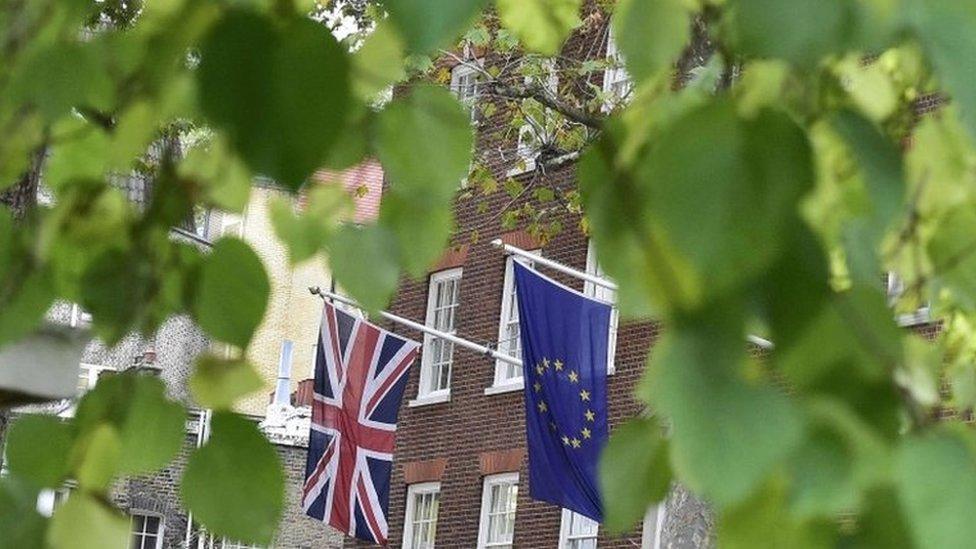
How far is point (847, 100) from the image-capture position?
1581mm

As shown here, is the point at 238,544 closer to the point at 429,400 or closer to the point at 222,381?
the point at 222,381

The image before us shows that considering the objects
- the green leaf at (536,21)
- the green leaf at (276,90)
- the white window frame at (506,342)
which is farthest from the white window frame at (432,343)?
the green leaf at (276,90)

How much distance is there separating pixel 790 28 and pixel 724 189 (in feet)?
0.35

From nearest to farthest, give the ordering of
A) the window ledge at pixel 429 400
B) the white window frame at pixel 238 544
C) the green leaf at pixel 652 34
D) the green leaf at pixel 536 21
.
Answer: the green leaf at pixel 652 34 → the white window frame at pixel 238 544 → the green leaf at pixel 536 21 → the window ledge at pixel 429 400

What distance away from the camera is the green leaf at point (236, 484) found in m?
1.66

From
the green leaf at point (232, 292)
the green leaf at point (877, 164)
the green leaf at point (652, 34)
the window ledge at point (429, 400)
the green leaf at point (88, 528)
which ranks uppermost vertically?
the window ledge at point (429, 400)

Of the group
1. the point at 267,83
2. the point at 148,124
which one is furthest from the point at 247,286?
the point at 267,83

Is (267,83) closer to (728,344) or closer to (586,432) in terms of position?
(728,344)

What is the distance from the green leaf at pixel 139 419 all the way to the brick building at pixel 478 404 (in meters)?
21.0

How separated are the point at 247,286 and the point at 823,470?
549mm

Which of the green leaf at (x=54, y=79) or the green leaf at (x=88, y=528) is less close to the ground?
the green leaf at (x=54, y=79)

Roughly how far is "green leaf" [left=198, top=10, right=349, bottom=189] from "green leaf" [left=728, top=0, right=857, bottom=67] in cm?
30

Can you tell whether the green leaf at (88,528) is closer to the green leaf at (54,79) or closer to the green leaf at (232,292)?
the green leaf at (232,292)

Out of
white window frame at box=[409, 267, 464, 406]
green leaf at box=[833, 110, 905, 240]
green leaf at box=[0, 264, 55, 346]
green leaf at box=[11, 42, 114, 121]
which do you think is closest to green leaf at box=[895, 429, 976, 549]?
green leaf at box=[833, 110, 905, 240]
